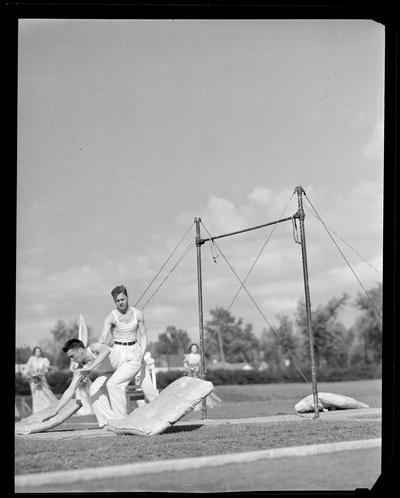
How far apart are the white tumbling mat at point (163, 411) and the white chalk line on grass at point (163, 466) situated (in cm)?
103

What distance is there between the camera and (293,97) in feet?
29.0

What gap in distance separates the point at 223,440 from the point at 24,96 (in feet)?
12.2

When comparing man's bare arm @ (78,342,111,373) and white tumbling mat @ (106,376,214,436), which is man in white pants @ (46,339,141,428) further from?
white tumbling mat @ (106,376,214,436)

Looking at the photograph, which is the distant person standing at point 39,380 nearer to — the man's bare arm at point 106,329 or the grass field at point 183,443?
the man's bare arm at point 106,329

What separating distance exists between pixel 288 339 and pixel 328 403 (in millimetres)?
11194

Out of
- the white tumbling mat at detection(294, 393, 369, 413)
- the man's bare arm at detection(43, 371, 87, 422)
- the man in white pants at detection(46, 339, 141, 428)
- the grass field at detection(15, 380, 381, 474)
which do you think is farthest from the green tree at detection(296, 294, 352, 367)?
the man's bare arm at detection(43, 371, 87, 422)

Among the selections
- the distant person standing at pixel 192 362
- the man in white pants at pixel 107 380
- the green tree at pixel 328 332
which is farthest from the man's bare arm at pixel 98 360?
the green tree at pixel 328 332

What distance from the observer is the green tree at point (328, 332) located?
52.1 ft

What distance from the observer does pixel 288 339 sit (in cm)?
2208

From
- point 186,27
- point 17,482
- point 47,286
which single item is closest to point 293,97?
point 186,27

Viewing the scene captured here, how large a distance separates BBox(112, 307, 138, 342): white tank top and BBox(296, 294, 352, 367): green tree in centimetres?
514

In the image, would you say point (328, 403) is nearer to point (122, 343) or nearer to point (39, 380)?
point (122, 343)

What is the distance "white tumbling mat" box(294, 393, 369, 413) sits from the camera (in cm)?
1050
